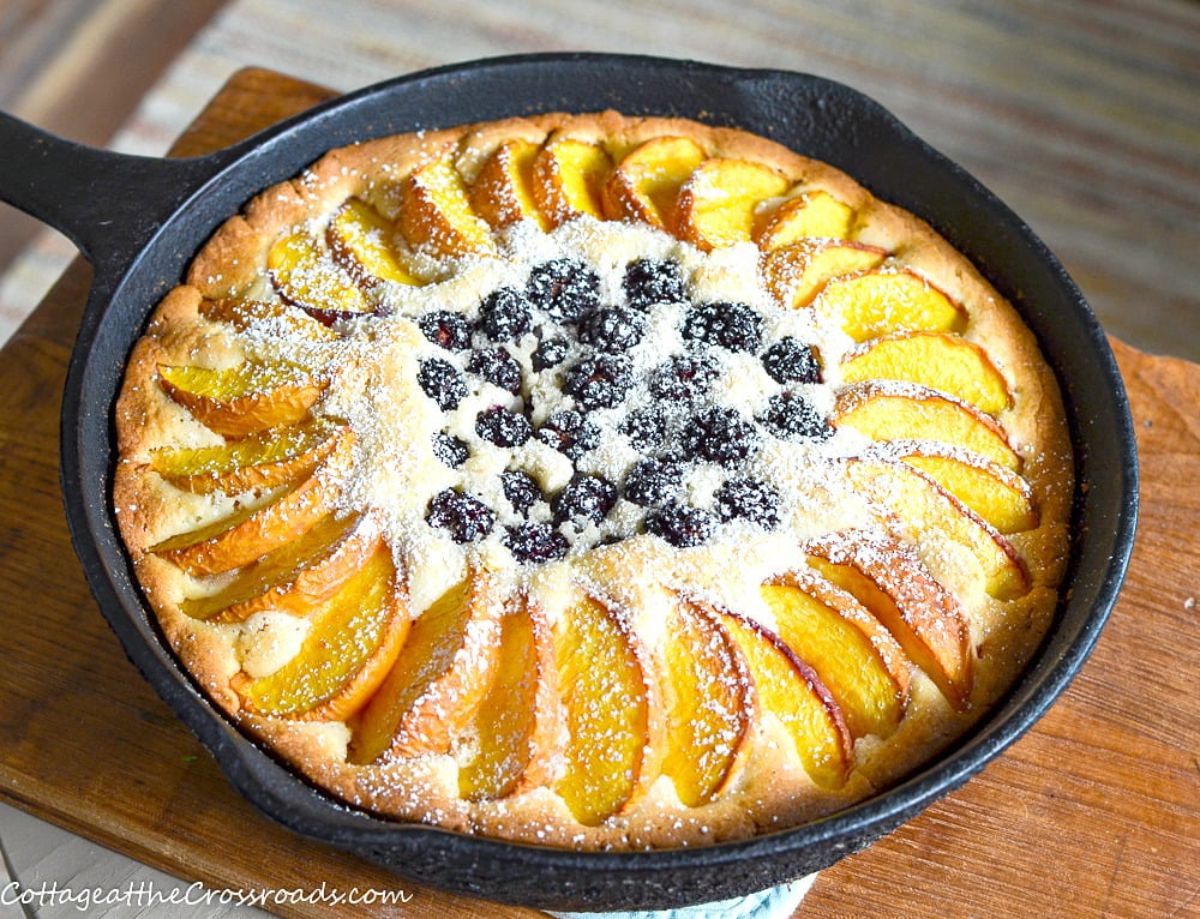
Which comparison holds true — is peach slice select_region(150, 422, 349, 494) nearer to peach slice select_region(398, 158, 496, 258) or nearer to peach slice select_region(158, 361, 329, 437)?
peach slice select_region(158, 361, 329, 437)

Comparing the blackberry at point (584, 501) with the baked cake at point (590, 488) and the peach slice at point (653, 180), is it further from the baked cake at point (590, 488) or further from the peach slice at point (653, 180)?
the peach slice at point (653, 180)

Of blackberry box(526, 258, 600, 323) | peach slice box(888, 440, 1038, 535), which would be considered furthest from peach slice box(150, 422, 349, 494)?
peach slice box(888, 440, 1038, 535)

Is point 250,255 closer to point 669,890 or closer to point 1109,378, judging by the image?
point 669,890

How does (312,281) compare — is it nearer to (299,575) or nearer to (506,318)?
(506,318)

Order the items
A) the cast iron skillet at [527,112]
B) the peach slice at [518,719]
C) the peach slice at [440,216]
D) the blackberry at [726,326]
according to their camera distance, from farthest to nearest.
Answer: the peach slice at [440,216] → the blackberry at [726,326] → the peach slice at [518,719] → the cast iron skillet at [527,112]

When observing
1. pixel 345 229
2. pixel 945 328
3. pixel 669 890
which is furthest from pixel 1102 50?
pixel 669 890

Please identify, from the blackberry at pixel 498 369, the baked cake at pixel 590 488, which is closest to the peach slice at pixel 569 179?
the baked cake at pixel 590 488

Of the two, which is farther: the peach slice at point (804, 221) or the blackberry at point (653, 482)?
the peach slice at point (804, 221)
